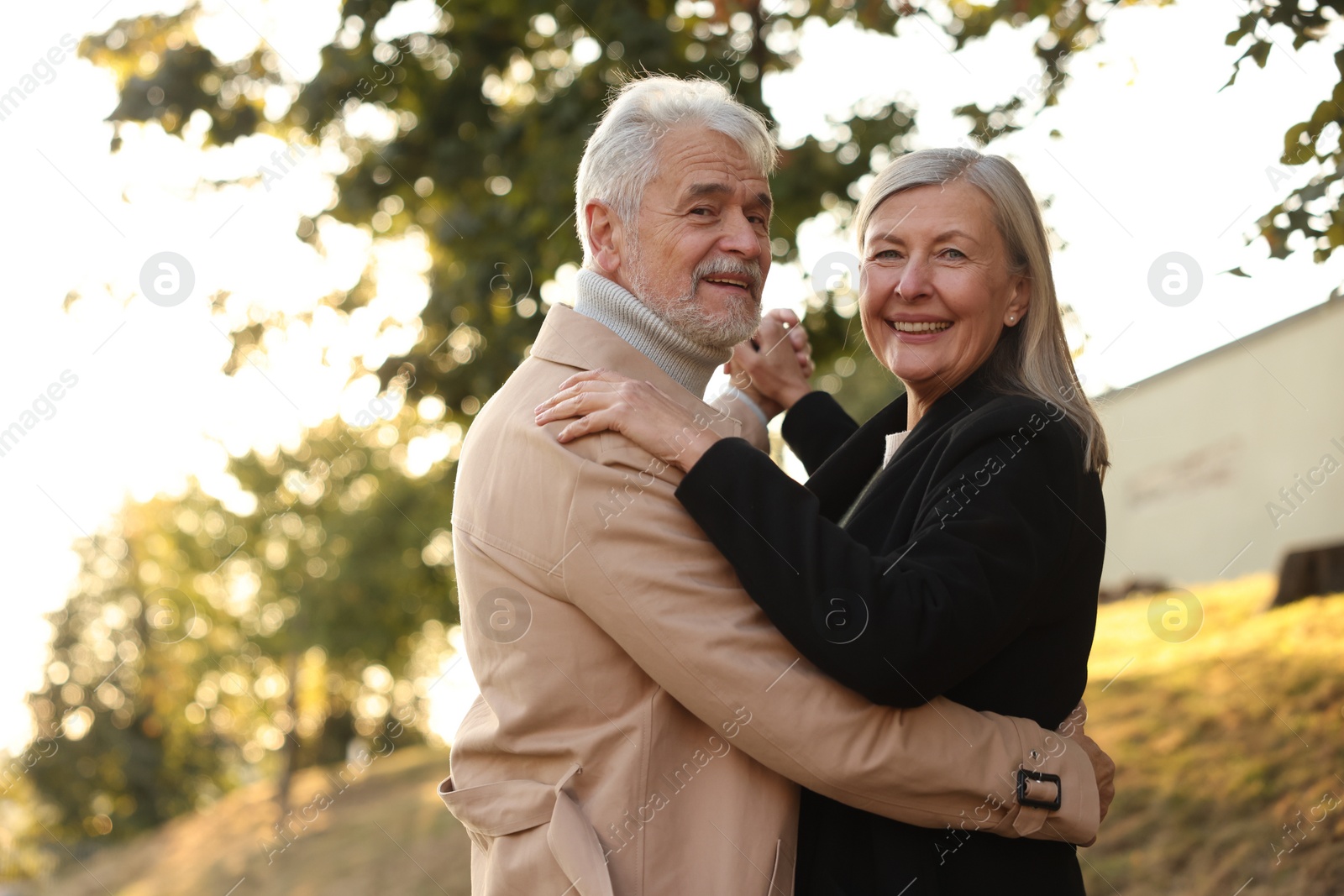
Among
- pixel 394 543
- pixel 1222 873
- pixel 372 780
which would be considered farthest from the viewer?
pixel 372 780

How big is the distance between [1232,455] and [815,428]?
17.4 m

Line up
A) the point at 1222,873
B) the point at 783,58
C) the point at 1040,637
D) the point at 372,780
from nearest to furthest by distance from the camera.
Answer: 1. the point at 1040,637
2. the point at 1222,873
3. the point at 783,58
4. the point at 372,780

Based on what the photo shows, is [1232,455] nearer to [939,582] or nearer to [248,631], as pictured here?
[248,631]

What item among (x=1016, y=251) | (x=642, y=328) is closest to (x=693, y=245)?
(x=642, y=328)

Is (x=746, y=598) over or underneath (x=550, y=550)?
underneath

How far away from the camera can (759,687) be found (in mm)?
2375

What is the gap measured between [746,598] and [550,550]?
0.41 meters

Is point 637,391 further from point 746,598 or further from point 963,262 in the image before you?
point 963,262

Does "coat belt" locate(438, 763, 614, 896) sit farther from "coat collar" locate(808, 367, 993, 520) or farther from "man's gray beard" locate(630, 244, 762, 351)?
"coat collar" locate(808, 367, 993, 520)

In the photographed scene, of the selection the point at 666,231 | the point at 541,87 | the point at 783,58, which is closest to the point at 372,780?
the point at 541,87

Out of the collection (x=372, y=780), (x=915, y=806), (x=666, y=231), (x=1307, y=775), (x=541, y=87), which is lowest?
(x=372, y=780)

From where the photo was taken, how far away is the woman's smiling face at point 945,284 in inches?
114

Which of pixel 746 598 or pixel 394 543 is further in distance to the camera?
pixel 394 543

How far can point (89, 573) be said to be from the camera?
104ft
